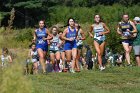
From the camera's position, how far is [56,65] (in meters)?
17.4

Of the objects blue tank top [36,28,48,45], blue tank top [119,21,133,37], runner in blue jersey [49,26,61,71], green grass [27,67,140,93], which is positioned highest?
blue tank top [119,21,133,37]

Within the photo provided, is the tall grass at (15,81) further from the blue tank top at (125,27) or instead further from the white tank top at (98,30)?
the blue tank top at (125,27)

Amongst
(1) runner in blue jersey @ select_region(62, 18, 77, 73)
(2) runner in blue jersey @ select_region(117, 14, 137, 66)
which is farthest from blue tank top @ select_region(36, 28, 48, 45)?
(2) runner in blue jersey @ select_region(117, 14, 137, 66)

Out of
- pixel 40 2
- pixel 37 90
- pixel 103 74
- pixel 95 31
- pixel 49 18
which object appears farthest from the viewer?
pixel 49 18

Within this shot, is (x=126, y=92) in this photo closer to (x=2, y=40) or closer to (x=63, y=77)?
(x=63, y=77)

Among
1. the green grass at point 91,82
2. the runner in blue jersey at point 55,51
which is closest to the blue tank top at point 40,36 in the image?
the runner in blue jersey at point 55,51

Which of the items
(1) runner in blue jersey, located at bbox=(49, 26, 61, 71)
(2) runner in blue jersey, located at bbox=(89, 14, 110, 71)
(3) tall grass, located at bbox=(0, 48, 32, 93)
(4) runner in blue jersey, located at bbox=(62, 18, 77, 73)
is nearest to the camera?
(3) tall grass, located at bbox=(0, 48, 32, 93)

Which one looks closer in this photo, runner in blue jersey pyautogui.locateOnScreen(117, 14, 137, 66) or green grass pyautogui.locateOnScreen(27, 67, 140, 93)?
green grass pyautogui.locateOnScreen(27, 67, 140, 93)

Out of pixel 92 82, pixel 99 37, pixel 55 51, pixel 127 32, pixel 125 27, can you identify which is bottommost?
pixel 92 82

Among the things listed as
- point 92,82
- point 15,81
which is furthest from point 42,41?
point 15,81

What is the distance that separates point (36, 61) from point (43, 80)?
16.2 ft

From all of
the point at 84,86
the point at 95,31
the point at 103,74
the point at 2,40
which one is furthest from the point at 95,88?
the point at 2,40

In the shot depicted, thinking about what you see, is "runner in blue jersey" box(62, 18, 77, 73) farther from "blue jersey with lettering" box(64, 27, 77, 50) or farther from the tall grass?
the tall grass

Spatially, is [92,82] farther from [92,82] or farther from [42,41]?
[42,41]
